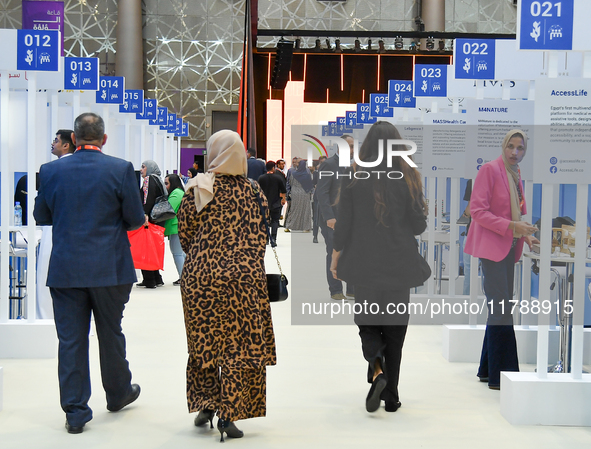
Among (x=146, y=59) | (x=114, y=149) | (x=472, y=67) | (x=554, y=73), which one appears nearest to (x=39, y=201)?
(x=554, y=73)

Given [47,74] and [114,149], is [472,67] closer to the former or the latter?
[47,74]

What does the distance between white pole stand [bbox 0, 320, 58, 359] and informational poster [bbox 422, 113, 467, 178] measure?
321cm

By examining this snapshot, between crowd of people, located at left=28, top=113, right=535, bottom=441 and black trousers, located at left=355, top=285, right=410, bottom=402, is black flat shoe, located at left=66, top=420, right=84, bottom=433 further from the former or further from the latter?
black trousers, located at left=355, top=285, right=410, bottom=402

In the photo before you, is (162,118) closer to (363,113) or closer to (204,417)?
(363,113)

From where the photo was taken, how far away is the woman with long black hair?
385 cm

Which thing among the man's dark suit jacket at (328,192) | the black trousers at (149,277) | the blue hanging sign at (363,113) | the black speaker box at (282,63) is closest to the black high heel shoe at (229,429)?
the man's dark suit jacket at (328,192)

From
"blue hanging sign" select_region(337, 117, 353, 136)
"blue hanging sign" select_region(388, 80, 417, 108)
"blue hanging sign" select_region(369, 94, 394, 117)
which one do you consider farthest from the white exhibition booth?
"blue hanging sign" select_region(337, 117, 353, 136)

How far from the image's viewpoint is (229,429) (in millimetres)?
3529

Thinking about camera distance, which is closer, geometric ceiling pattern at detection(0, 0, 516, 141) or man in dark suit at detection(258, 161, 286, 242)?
man in dark suit at detection(258, 161, 286, 242)

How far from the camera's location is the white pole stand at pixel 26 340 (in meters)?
5.23

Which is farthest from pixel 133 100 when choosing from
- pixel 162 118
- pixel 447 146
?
pixel 447 146

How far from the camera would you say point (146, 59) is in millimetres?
24297

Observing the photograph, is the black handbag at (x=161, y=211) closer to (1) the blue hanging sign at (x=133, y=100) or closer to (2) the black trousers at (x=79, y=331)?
(1) the blue hanging sign at (x=133, y=100)

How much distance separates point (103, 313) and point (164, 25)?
21823mm
